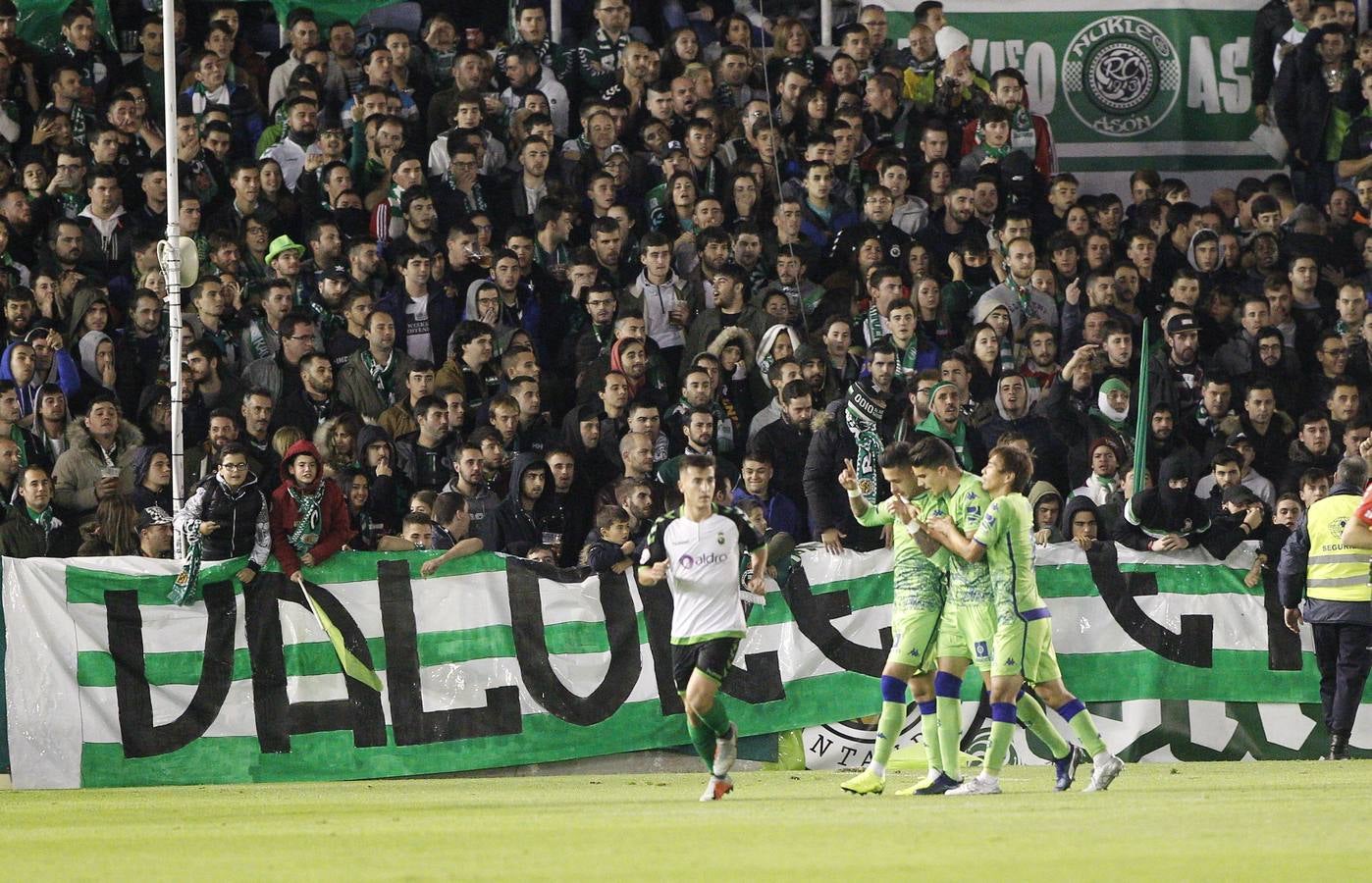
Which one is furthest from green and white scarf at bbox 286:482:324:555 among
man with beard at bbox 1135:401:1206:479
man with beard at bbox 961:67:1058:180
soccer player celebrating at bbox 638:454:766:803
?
man with beard at bbox 961:67:1058:180

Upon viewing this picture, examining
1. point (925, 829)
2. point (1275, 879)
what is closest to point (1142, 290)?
point (925, 829)

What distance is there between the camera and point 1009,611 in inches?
457

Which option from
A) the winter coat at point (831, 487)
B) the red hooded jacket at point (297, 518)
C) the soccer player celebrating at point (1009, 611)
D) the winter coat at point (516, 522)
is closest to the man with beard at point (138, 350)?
the red hooded jacket at point (297, 518)

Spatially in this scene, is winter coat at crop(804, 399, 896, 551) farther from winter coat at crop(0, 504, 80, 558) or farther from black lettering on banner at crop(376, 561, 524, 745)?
winter coat at crop(0, 504, 80, 558)

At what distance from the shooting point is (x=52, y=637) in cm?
1377

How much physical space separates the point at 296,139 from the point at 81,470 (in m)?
4.17

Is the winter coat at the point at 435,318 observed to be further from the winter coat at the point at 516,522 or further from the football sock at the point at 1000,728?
the football sock at the point at 1000,728

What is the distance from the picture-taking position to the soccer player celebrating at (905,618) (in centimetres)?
1181

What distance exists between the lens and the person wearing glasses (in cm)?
1352

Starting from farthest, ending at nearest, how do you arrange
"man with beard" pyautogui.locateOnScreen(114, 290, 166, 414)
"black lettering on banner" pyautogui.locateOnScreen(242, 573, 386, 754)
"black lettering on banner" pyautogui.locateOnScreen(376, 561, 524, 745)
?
"man with beard" pyautogui.locateOnScreen(114, 290, 166, 414)
"black lettering on banner" pyautogui.locateOnScreen(376, 561, 524, 745)
"black lettering on banner" pyautogui.locateOnScreen(242, 573, 386, 754)

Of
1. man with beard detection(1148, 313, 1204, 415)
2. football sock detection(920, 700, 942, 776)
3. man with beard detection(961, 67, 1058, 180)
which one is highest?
man with beard detection(961, 67, 1058, 180)

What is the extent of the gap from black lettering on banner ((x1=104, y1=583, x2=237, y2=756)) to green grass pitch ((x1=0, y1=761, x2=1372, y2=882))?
0.64 m

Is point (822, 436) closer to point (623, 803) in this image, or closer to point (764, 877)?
point (623, 803)

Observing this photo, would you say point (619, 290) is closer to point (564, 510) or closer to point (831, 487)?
point (564, 510)
